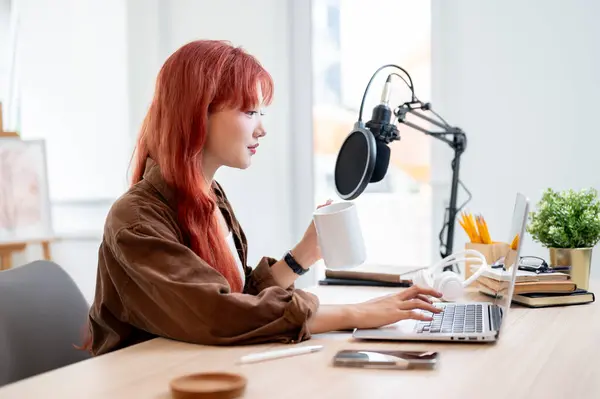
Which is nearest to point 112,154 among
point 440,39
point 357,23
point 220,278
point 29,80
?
point 29,80

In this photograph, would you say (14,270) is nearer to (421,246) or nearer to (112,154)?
(421,246)

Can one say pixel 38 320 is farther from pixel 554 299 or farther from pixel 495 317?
pixel 554 299

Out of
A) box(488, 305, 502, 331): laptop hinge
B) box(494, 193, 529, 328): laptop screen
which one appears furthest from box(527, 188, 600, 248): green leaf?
box(488, 305, 502, 331): laptop hinge

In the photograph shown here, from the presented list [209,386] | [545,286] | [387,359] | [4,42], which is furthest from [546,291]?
[4,42]

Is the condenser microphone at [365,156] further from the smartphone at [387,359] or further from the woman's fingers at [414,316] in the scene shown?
the smartphone at [387,359]

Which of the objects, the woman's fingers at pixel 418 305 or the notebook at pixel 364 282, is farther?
the notebook at pixel 364 282

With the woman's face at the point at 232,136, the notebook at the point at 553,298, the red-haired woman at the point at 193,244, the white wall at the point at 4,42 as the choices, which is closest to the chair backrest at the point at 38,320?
the red-haired woman at the point at 193,244

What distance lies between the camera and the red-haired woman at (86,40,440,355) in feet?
4.38

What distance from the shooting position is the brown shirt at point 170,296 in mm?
1322

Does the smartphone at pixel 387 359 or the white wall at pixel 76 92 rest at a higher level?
the white wall at pixel 76 92

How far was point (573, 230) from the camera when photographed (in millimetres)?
1909

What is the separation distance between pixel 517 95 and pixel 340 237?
168cm

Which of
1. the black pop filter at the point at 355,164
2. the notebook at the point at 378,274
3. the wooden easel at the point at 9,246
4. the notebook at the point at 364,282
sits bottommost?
the wooden easel at the point at 9,246

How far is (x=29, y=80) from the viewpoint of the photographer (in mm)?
3943
